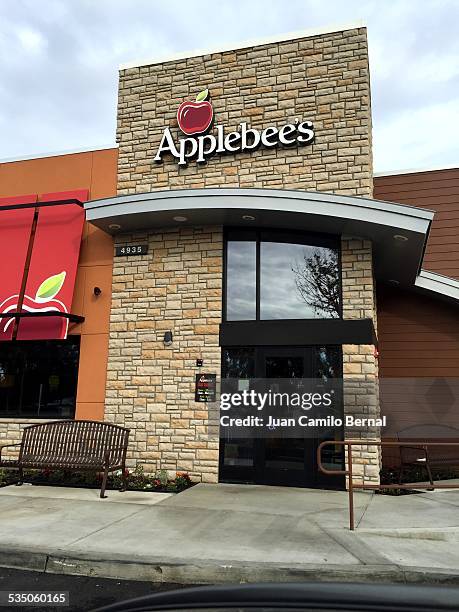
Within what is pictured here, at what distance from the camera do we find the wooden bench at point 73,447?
8594 mm

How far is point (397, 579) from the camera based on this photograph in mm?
4652

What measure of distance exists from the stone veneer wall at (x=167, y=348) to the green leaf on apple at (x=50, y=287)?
3.70 feet

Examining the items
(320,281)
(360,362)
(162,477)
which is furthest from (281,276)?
(162,477)

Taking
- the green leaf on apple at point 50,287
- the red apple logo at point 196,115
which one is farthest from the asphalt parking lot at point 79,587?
the red apple logo at point 196,115

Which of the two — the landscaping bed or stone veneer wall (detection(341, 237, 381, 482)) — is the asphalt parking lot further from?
stone veneer wall (detection(341, 237, 381, 482))

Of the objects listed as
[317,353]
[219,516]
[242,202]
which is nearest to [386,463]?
[317,353]

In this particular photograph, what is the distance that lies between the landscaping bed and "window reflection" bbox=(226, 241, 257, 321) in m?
3.05

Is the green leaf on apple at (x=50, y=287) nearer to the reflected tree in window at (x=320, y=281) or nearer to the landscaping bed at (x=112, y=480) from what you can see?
the landscaping bed at (x=112, y=480)

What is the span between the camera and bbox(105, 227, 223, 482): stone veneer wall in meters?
9.45

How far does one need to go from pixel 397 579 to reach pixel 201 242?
22.5 ft

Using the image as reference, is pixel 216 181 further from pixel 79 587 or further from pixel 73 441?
pixel 79 587

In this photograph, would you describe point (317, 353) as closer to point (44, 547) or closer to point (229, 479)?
point (229, 479)

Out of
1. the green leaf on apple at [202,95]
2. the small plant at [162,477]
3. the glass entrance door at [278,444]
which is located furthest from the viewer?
the green leaf on apple at [202,95]

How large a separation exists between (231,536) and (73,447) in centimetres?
425
